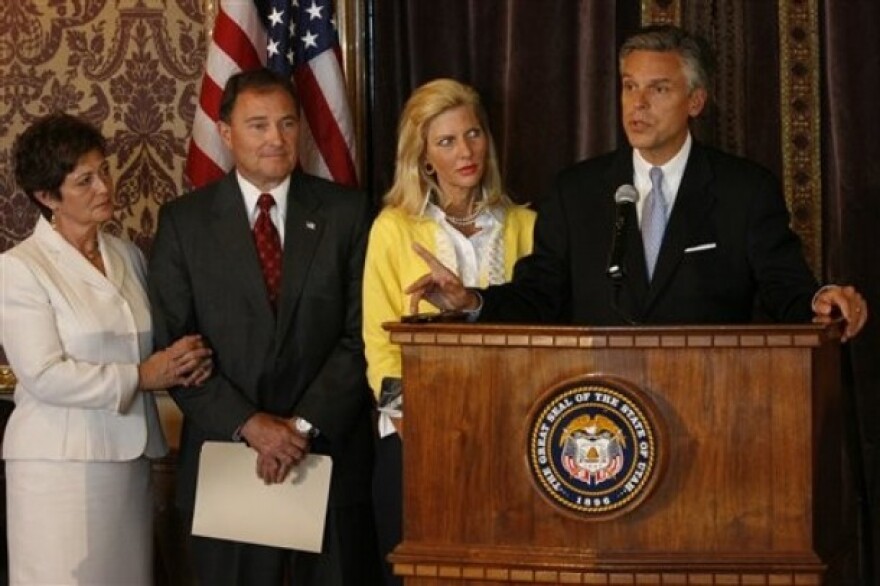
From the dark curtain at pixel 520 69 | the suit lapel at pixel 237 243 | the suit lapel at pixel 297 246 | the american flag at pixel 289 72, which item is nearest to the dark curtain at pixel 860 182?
the dark curtain at pixel 520 69

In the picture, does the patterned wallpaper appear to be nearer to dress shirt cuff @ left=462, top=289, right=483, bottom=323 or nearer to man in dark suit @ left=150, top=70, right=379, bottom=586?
man in dark suit @ left=150, top=70, right=379, bottom=586

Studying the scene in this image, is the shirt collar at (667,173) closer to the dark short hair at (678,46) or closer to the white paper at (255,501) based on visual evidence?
the dark short hair at (678,46)

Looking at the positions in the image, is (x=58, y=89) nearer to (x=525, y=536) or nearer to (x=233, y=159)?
(x=233, y=159)

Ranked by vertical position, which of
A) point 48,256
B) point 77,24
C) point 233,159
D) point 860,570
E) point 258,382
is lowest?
point 860,570

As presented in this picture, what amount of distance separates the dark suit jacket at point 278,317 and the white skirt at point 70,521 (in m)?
0.19

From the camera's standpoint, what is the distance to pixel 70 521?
173 inches

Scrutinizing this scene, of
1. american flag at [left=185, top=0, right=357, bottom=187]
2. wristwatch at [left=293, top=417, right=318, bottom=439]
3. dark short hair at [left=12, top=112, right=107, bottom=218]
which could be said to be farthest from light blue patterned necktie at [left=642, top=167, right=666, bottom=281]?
dark short hair at [left=12, top=112, right=107, bottom=218]

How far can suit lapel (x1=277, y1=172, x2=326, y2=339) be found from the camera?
4344mm

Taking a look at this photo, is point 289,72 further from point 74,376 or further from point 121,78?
point 74,376

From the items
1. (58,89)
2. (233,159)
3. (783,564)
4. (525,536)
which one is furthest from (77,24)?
(783,564)

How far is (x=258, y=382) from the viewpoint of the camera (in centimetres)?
434

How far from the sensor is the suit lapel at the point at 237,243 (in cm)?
436

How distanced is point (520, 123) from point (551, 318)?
120cm

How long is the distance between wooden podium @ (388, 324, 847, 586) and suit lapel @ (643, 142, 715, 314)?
0.57m
